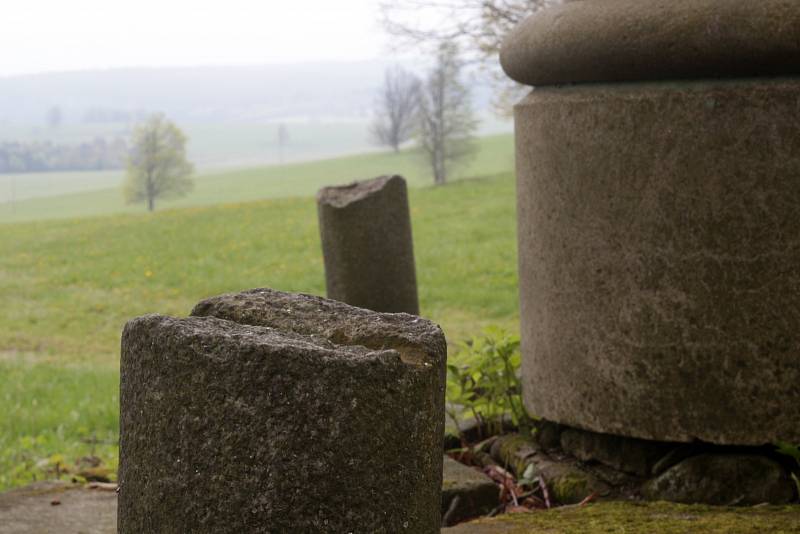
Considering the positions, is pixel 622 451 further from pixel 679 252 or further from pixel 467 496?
pixel 679 252

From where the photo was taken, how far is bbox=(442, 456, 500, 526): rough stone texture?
4551 millimetres

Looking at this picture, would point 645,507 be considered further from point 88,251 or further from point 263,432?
point 88,251

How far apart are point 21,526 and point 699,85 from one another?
3.14 metres

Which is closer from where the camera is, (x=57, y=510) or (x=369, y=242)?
(x=57, y=510)

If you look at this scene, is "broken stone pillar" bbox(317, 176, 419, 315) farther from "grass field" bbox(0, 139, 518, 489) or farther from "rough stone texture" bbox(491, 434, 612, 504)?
"rough stone texture" bbox(491, 434, 612, 504)

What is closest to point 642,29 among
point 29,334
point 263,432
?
point 263,432

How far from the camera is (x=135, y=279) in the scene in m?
18.4

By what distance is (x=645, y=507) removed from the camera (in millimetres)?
4027

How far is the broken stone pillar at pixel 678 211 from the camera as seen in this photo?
4.07m

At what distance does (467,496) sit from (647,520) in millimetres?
1027

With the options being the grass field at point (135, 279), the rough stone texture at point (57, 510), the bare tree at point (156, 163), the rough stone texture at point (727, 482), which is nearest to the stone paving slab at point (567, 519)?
the rough stone texture at point (57, 510)

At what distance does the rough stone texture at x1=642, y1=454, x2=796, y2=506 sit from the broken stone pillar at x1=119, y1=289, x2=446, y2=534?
2303 mm

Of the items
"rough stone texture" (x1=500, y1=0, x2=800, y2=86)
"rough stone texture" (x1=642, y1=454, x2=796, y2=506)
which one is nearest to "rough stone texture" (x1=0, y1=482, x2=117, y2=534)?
"rough stone texture" (x1=642, y1=454, x2=796, y2=506)

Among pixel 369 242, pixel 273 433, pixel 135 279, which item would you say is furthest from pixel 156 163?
pixel 273 433
